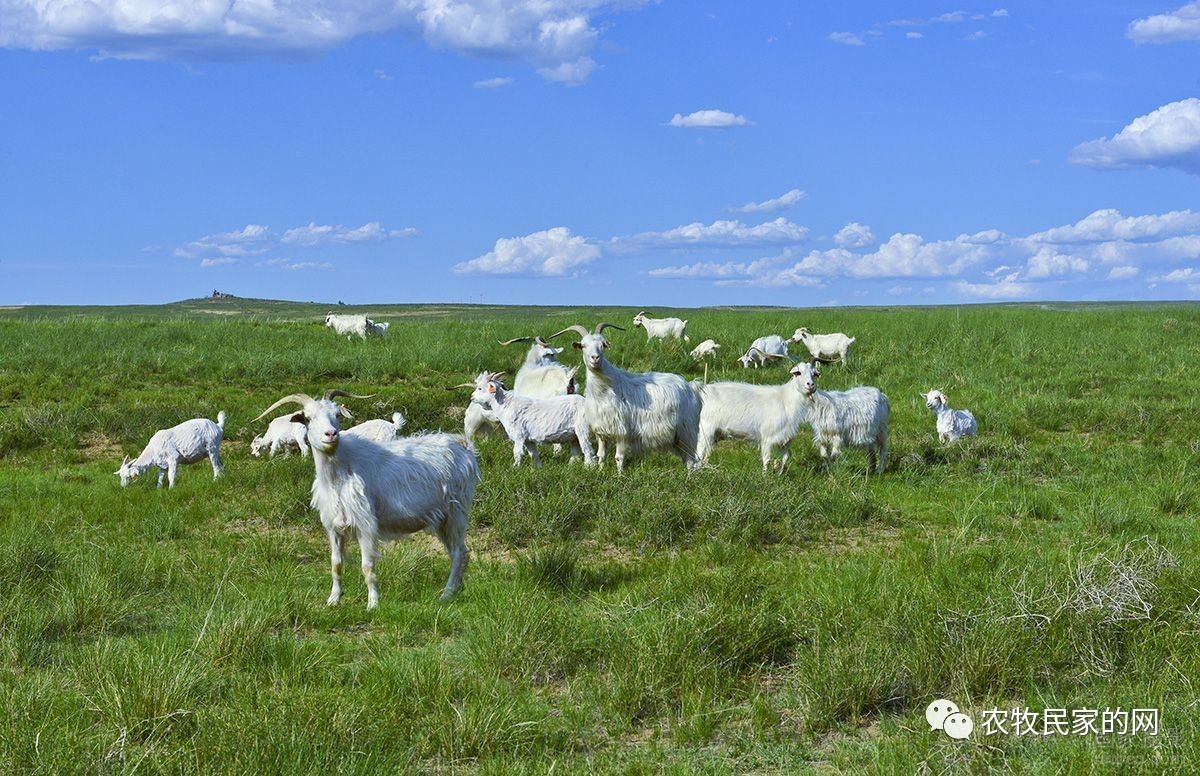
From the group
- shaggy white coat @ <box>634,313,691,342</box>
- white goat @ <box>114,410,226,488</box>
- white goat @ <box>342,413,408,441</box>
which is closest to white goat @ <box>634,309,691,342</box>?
shaggy white coat @ <box>634,313,691,342</box>

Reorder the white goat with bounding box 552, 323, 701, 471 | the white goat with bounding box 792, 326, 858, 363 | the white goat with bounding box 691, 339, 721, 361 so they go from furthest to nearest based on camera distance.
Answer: the white goat with bounding box 792, 326, 858, 363 < the white goat with bounding box 691, 339, 721, 361 < the white goat with bounding box 552, 323, 701, 471

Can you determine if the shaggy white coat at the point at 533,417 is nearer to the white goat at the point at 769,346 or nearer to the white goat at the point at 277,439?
the white goat at the point at 277,439

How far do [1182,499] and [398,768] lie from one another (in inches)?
399

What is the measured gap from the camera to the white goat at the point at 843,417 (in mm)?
14758

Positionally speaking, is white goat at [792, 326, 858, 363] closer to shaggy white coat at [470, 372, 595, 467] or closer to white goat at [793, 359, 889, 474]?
white goat at [793, 359, 889, 474]

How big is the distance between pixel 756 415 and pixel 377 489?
7.49 m

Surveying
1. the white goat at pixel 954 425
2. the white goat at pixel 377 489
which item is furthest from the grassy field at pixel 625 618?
the white goat at pixel 954 425

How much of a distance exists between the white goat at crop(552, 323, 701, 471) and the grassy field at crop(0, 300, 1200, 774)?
0.45 metres

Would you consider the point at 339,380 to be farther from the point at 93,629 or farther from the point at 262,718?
the point at 262,718

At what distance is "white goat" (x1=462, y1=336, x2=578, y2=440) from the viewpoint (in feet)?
54.8

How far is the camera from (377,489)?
852cm

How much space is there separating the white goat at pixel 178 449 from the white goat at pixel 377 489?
20.8ft

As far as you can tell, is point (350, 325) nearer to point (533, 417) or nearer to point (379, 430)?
point (379, 430)

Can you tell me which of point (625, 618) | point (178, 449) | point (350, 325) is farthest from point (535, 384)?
point (350, 325)
